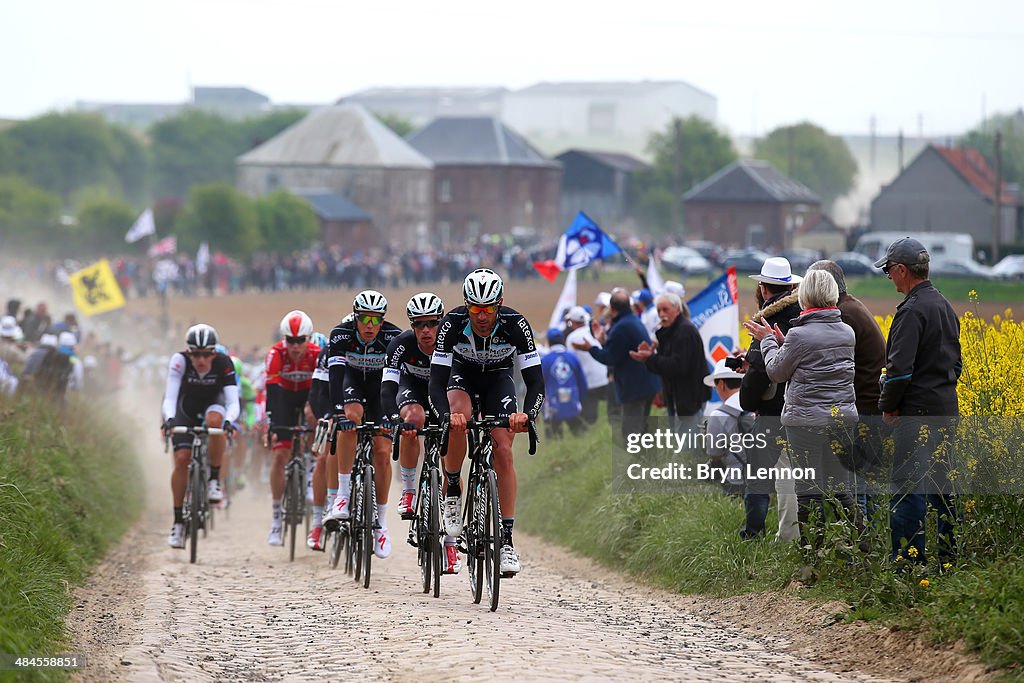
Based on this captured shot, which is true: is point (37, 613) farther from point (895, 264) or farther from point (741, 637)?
point (895, 264)

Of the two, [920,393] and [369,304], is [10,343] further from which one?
[920,393]

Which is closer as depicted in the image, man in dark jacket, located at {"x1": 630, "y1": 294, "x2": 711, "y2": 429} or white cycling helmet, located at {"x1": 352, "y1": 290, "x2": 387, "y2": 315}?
white cycling helmet, located at {"x1": 352, "y1": 290, "x2": 387, "y2": 315}

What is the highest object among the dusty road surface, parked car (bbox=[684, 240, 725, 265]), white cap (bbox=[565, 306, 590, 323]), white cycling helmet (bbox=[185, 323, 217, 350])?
parked car (bbox=[684, 240, 725, 265])

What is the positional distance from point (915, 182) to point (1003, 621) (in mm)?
100253

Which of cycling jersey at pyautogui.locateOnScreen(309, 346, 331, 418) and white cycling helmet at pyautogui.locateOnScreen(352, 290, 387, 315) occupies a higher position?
white cycling helmet at pyautogui.locateOnScreen(352, 290, 387, 315)

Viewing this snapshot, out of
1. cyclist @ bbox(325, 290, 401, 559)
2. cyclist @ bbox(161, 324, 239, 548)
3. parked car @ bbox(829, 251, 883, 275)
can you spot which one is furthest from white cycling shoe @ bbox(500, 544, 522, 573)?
parked car @ bbox(829, 251, 883, 275)

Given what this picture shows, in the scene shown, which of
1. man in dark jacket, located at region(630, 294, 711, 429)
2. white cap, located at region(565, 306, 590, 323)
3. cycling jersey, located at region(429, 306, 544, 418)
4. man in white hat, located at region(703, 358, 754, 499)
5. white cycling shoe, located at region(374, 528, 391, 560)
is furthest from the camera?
white cap, located at region(565, 306, 590, 323)

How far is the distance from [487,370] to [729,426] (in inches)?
86.9

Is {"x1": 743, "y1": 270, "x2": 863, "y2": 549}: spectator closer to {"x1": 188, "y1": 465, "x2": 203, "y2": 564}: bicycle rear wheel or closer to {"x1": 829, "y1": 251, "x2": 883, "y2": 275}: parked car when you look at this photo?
{"x1": 188, "y1": 465, "x2": 203, "y2": 564}: bicycle rear wheel

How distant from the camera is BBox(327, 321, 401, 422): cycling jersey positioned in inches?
512

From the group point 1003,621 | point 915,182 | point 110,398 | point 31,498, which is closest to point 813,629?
point 1003,621

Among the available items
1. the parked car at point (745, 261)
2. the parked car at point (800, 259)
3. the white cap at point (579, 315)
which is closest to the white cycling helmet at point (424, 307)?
the white cap at point (579, 315)

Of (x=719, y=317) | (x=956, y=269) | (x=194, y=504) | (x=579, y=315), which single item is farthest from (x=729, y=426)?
(x=956, y=269)

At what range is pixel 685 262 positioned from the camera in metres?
74.7
